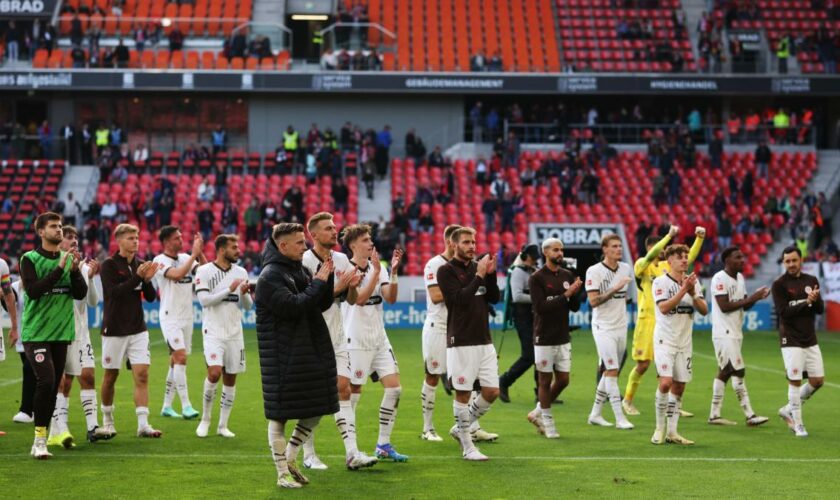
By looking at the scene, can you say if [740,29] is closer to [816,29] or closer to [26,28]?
[816,29]

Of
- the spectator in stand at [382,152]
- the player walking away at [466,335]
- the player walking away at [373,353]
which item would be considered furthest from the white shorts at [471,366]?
the spectator in stand at [382,152]

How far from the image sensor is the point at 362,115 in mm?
48375

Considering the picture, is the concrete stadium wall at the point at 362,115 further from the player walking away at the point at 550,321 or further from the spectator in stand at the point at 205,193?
the player walking away at the point at 550,321

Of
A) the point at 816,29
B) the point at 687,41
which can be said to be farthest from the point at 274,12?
the point at 816,29

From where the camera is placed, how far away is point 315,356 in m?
10.7

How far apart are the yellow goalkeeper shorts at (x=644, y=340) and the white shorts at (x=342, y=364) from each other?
17.2 feet

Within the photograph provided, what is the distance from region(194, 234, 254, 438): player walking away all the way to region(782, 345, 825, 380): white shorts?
6230mm

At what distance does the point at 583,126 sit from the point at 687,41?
19.6ft

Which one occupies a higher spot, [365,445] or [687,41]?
[687,41]

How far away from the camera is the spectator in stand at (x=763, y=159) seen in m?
44.6

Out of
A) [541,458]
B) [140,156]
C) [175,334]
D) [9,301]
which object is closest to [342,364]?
[541,458]

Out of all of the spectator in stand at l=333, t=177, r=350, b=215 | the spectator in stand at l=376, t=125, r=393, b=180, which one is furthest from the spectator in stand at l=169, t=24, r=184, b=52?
the spectator in stand at l=333, t=177, r=350, b=215

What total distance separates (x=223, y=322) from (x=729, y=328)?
6.26 meters

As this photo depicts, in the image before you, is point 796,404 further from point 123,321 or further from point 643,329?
point 123,321
